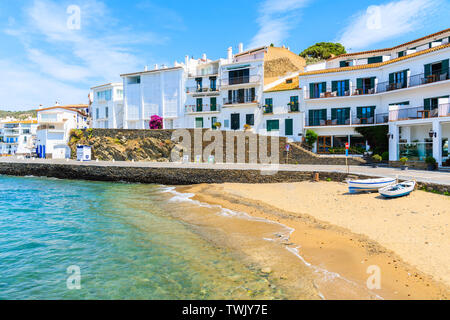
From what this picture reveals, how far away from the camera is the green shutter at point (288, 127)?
39.0 m

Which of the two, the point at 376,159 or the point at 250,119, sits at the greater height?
the point at 250,119

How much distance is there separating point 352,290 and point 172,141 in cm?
3610

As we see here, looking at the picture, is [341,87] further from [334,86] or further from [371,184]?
[371,184]

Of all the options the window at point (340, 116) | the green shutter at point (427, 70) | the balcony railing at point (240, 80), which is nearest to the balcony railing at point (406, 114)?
the green shutter at point (427, 70)

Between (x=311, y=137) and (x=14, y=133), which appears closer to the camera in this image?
(x=311, y=137)

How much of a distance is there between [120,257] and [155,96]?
1724 inches

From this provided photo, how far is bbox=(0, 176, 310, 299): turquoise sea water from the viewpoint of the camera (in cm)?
825

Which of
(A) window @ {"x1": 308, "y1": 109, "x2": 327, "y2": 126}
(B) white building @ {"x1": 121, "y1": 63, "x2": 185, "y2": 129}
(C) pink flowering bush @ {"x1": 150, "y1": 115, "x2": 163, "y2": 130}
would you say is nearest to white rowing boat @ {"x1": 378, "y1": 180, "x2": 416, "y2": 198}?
(A) window @ {"x1": 308, "y1": 109, "x2": 327, "y2": 126}

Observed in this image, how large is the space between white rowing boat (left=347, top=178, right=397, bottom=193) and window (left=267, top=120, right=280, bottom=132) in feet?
73.8

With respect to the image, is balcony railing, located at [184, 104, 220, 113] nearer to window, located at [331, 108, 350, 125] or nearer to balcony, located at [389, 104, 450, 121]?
window, located at [331, 108, 350, 125]

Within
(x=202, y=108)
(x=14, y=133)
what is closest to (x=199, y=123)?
(x=202, y=108)

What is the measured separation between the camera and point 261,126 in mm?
41688

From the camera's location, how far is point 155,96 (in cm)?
5091
